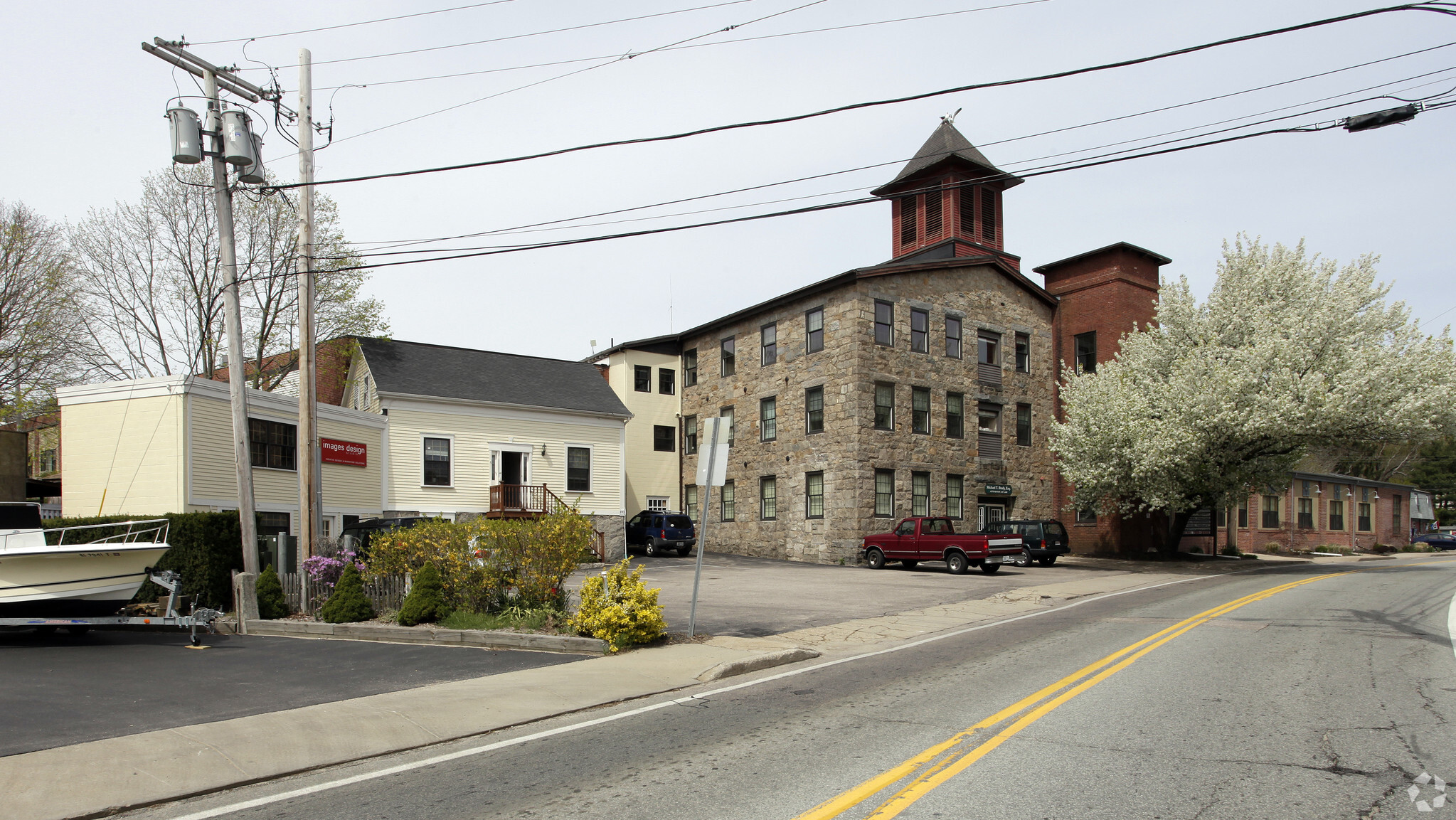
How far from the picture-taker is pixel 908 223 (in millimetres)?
39375

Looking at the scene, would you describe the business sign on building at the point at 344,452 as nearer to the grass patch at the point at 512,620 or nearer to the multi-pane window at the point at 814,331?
the grass patch at the point at 512,620

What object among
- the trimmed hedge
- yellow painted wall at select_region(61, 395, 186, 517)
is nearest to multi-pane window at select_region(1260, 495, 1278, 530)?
the trimmed hedge

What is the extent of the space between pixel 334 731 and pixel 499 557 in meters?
5.59

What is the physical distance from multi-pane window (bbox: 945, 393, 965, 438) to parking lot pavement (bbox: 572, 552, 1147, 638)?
625 cm

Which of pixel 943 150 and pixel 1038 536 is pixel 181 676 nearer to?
pixel 1038 536

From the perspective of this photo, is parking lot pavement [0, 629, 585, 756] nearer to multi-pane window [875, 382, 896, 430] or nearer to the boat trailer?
the boat trailer

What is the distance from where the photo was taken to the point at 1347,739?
6605 mm

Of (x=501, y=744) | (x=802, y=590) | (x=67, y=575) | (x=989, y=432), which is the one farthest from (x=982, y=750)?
(x=989, y=432)

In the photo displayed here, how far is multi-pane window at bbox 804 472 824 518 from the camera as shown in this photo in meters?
33.2

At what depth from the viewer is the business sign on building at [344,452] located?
25.6 metres

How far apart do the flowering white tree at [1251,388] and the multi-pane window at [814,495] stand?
891cm

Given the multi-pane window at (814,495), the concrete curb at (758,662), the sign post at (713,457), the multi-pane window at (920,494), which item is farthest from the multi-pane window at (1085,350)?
the concrete curb at (758,662)

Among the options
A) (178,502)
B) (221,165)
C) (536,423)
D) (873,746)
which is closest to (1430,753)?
(873,746)

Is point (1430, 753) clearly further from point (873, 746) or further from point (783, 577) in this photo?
point (783, 577)
